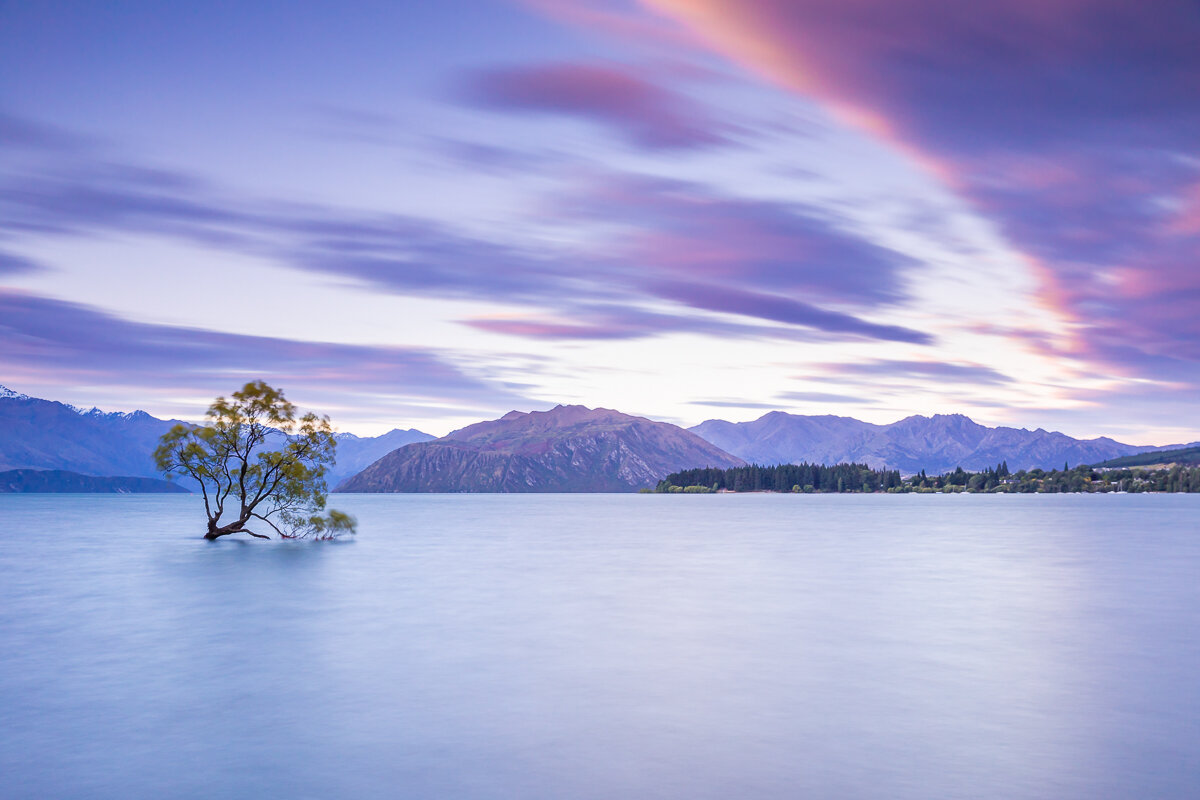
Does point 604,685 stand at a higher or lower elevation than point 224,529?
higher

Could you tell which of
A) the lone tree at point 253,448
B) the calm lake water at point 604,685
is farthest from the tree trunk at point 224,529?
the calm lake water at point 604,685

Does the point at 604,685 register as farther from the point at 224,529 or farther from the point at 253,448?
the point at 224,529

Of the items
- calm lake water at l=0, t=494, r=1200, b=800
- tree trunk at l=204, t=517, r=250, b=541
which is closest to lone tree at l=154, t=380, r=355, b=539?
tree trunk at l=204, t=517, r=250, b=541

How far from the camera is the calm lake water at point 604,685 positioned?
632 inches

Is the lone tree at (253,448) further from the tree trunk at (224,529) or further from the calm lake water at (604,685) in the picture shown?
the calm lake water at (604,685)

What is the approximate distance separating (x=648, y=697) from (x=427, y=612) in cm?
1935

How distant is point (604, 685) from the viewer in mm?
23891

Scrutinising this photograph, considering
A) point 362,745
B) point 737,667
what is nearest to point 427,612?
point 737,667

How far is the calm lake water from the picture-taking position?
1605 cm

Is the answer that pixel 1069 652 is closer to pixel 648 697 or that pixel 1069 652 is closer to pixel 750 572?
pixel 648 697

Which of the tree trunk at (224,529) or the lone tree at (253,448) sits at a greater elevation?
the lone tree at (253,448)

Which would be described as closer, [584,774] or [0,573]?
[584,774]

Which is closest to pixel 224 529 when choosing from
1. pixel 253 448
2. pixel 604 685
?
pixel 253 448

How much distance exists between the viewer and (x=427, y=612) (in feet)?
129
